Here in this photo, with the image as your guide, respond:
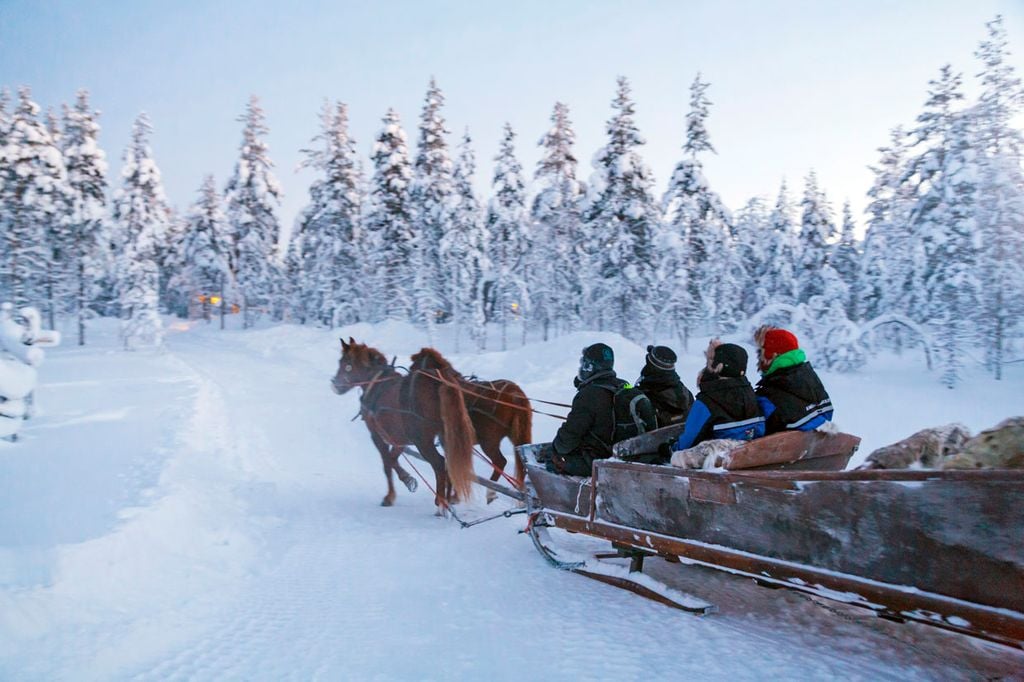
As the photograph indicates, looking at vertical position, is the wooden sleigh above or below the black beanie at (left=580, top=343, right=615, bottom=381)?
below

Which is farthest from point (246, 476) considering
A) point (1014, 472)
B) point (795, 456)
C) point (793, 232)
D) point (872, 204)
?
point (793, 232)

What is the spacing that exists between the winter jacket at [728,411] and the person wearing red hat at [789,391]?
143 millimetres

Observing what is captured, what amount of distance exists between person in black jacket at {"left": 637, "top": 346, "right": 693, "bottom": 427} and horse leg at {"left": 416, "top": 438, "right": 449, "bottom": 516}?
3037mm

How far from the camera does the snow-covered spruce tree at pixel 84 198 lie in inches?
1210

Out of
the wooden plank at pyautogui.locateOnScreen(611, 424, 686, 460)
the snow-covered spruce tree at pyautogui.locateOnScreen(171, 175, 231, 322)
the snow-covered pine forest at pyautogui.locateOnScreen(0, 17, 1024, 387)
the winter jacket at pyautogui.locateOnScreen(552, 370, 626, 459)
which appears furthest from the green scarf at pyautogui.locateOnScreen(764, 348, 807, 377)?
the snow-covered spruce tree at pyautogui.locateOnScreen(171, 175, 231, 322)

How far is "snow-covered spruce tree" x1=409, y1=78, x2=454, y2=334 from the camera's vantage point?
31.9 metres

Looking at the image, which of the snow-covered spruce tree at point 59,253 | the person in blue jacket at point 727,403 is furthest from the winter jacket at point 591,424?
the snow-covered spruce tree at point 59,253

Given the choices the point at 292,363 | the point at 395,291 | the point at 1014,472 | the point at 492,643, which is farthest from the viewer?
the point at 395,291

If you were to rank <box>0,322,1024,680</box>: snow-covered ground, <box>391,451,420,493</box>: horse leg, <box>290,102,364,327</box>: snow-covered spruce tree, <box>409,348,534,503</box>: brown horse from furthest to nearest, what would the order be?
<box>290,102,364,327</box>: snow-covered spruce tree < <box>391,451,420,493</box>: horse leg < <box>409,348,534,503</box>: brown horse < <box>0,322,1024,680</box>: snow-covered ground

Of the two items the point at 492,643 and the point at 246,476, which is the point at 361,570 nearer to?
the point at 492,643

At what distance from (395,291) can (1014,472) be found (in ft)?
109

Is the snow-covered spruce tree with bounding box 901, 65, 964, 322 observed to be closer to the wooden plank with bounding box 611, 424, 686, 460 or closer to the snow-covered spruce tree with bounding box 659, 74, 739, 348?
the snow-covered spruce tree with bounding box 659, 74, 739, 348

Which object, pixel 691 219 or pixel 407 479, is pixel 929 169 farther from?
pixel 407 479

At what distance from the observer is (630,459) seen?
199 inches
